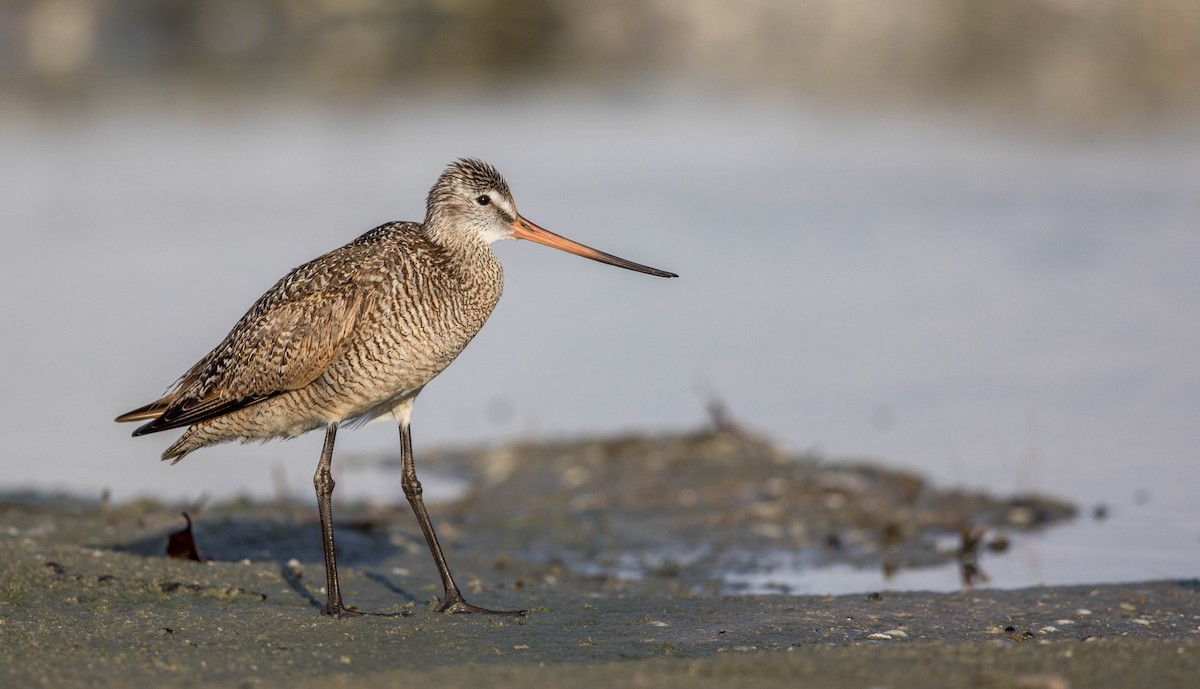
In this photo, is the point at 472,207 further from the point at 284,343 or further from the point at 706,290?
the point at 706,290

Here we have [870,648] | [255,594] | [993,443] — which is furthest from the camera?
[993,443]

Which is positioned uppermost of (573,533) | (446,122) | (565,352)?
(446,122)

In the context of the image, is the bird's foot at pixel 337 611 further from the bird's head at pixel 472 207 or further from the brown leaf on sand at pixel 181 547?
the bird's head at pixel 472 207

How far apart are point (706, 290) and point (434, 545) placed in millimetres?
9035

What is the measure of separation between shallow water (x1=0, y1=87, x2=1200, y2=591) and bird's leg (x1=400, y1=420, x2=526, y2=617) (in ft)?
10.9

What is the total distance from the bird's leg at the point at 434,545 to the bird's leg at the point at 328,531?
328 mm

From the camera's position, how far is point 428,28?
41250 millimetres

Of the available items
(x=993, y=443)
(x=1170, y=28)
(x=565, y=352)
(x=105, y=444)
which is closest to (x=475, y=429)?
(x=565, y=352)

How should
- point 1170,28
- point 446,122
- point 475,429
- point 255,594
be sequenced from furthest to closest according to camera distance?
point 1170,28 → point 446,122 → point 475,429 → point 255,594

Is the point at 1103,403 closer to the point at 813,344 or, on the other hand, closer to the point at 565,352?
the point at 813,344

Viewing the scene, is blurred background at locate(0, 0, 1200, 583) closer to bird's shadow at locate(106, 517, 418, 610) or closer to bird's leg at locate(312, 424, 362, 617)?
bird's shadow at locate(106, 517, 418, 610)

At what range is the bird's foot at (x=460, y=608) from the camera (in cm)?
663

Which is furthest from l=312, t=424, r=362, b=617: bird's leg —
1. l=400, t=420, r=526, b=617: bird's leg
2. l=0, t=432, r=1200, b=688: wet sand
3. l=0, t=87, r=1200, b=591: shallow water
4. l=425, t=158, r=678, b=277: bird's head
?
l=0, t=87, r=1200, b=591: shallow water

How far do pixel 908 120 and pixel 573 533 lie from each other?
19.0 meters
